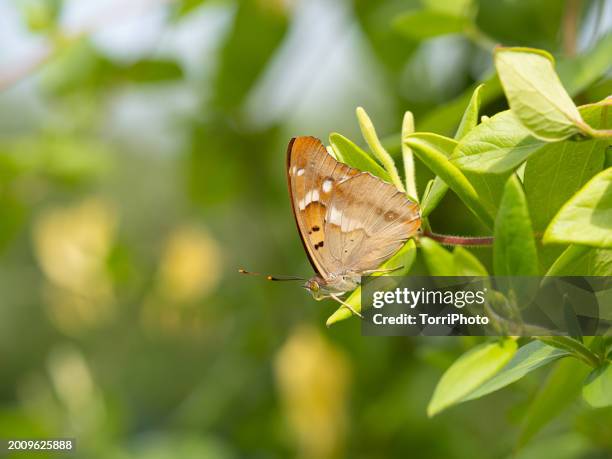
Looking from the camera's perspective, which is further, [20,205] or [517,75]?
[20,205]

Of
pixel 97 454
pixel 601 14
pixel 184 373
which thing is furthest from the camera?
pixel 184 373

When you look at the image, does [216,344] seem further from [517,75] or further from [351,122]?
[517,75]

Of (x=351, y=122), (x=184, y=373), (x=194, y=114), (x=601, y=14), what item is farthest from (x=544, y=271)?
(x=184, y=373)

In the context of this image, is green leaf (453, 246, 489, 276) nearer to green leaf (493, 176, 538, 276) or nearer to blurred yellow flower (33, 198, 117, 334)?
green leaf (493, 176, 538, 276)

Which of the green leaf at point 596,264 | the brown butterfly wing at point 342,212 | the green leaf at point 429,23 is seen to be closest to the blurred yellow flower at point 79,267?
the green leaf at point 429,23

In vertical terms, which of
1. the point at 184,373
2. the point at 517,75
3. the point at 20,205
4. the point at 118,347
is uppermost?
the point at 517,75

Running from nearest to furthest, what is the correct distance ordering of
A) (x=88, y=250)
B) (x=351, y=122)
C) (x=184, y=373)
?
(x=88, y=250) → (x=351, y=122) → (x=184, y=373)

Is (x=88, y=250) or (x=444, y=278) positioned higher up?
(x=444, y=278)
